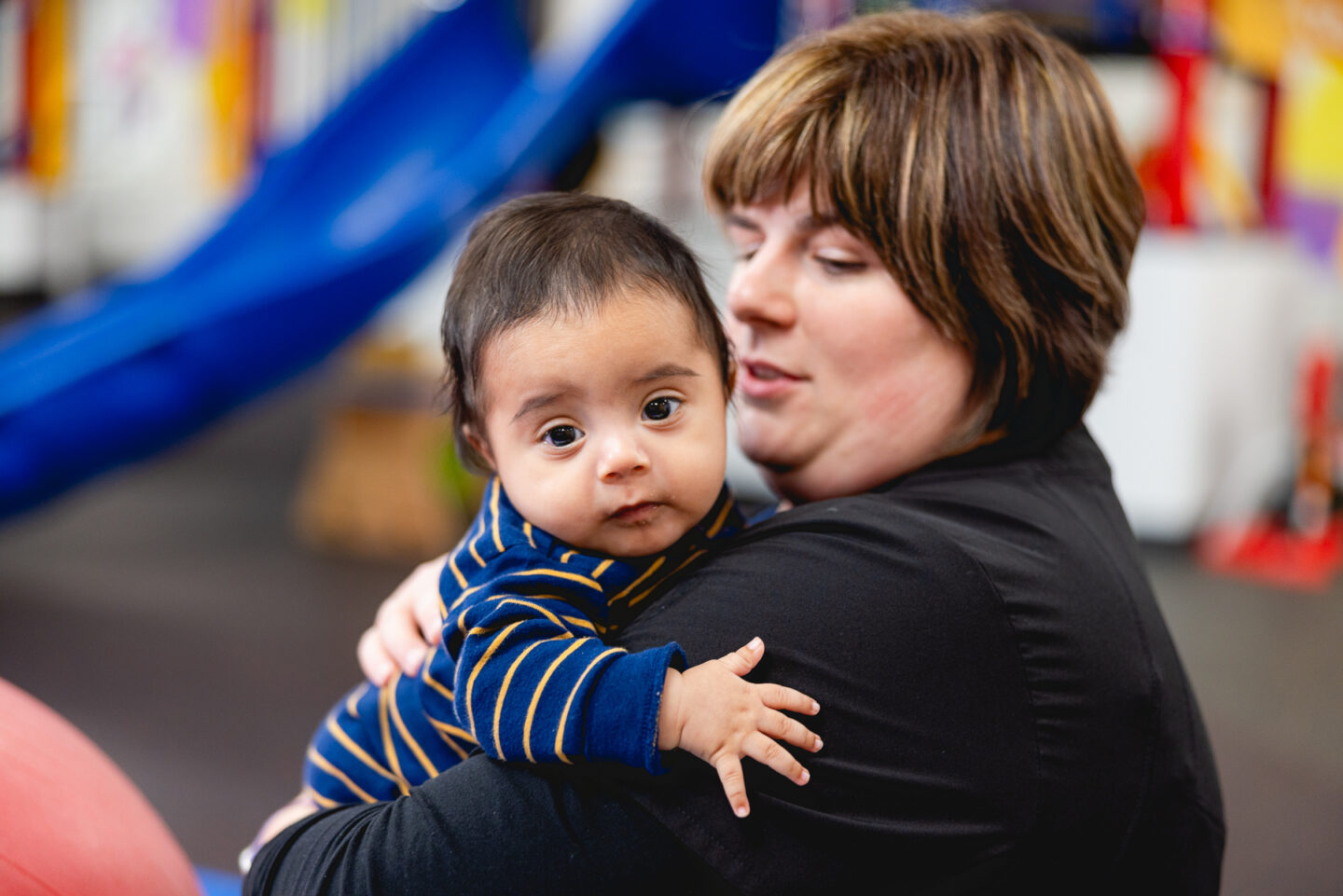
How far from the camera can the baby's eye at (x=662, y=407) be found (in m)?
0.95

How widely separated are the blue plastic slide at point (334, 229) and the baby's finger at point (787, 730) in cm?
182

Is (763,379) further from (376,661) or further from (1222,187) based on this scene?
(1222,187)

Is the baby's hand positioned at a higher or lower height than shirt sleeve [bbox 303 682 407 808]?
higher

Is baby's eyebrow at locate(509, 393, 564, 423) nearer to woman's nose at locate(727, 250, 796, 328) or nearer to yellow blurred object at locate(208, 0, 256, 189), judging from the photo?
woman's nose at locate(727, 250, 796, 328)

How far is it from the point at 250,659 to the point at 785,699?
2794 mm

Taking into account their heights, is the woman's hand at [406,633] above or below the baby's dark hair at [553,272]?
below

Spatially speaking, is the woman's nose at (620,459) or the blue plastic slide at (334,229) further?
the blue plastic slide at (334,229)

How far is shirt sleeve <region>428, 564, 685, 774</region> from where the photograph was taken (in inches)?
30.8

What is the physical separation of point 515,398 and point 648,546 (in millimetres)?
151

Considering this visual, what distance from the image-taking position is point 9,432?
10.0ft

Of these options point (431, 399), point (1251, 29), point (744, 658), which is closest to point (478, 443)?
point (744, 658)

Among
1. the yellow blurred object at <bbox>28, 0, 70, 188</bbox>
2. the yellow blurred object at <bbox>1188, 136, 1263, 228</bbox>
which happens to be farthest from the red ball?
the yellow blurred object at <bbox>28, 0, 70, 188</bbox>

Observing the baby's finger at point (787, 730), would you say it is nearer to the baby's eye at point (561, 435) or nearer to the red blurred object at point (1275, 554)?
A: the baby's eye at point (561, 435)

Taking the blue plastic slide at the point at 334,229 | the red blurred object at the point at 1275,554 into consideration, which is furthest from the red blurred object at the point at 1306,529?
the blue plastic slide at the point at 334,229
